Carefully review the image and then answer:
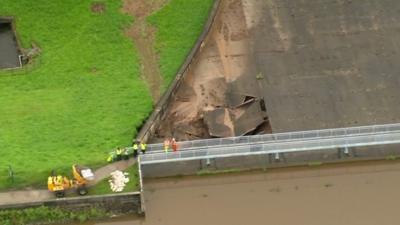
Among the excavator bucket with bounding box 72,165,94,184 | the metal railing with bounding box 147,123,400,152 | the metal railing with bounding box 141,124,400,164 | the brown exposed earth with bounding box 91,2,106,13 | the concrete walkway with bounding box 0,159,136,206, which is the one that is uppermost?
the brown exposed earth with bounding box 91,2,106,13

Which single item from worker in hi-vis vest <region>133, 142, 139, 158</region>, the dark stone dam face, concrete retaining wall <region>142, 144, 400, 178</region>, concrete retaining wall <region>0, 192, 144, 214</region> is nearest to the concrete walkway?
concrete retaining wall <region>0, 192, 144, 214</region>

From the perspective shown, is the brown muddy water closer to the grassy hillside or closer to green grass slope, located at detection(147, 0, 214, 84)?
the grassy hillside

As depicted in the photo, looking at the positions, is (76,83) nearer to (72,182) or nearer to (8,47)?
(8,47)

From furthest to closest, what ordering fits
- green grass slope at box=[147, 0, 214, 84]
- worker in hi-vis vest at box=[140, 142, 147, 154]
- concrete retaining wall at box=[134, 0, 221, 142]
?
green grass slope at box=[147, 0, 214, 84], concrete retaining wall at box=[134, 0, 221, 142], worker in hi-vis vest at box=[140, 142, 147, 154]

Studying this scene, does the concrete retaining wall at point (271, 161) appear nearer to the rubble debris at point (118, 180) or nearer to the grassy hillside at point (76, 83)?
the rubble debris at point (118, 180)

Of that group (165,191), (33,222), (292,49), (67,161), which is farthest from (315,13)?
(33,222)

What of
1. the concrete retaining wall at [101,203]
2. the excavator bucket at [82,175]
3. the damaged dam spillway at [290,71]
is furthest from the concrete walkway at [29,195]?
the damaged dam spillway at [290,71]

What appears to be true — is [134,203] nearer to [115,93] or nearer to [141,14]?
[115,93]
